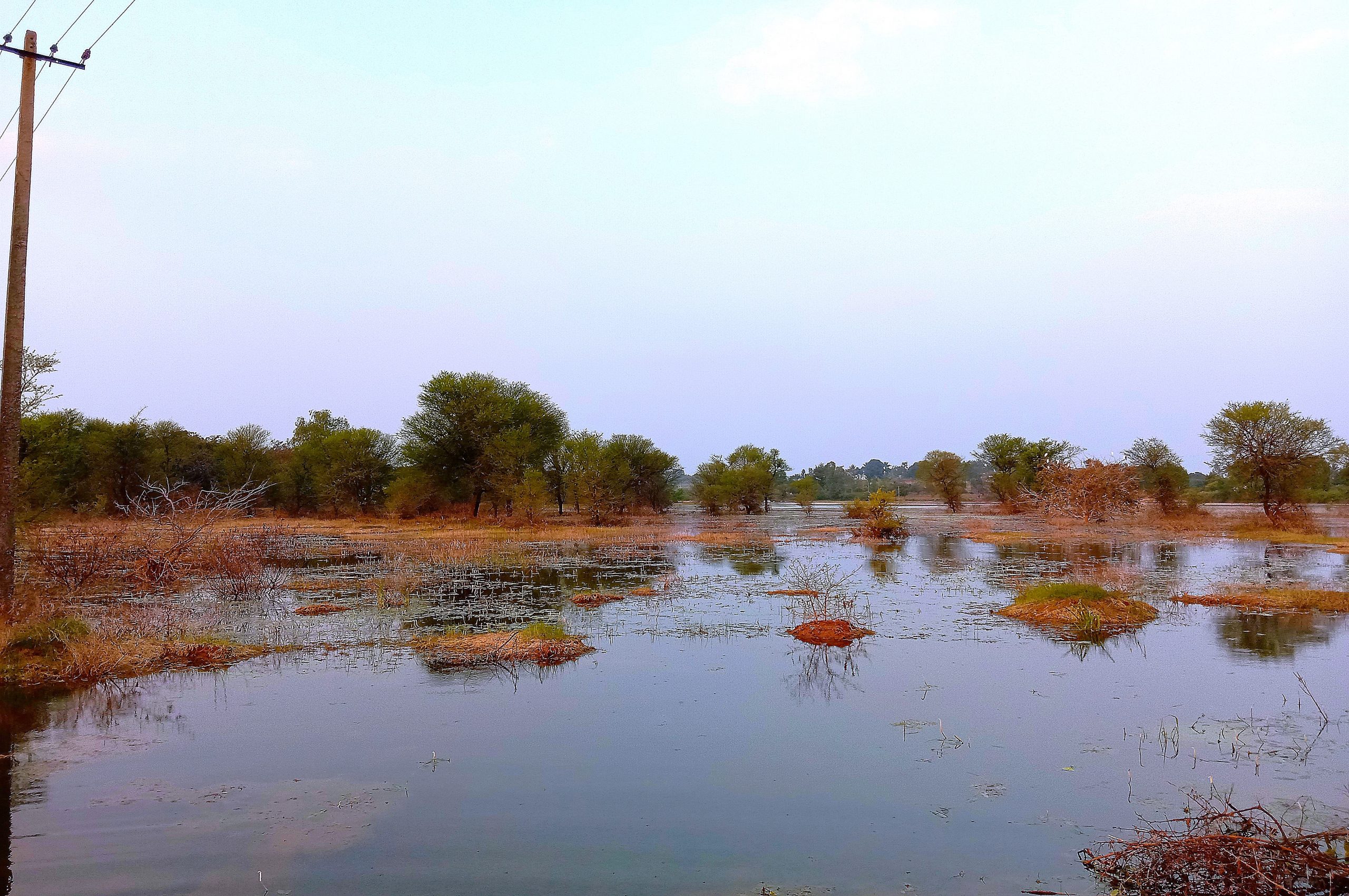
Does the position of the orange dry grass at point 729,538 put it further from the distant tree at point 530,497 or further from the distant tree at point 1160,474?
the distant tree at point 1160,474

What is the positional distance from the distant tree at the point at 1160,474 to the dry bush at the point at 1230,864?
54.3 meters

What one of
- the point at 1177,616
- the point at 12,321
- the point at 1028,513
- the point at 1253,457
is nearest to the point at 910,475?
the point at 1028,513

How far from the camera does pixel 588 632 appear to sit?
53.9 feet

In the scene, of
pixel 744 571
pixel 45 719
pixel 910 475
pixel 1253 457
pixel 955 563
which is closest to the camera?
pixel 45 719

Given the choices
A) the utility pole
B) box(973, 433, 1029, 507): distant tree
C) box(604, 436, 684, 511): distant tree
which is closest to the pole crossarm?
the utility pole

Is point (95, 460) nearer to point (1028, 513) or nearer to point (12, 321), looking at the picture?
point (12, 321)

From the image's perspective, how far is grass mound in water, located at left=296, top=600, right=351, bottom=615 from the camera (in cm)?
1812

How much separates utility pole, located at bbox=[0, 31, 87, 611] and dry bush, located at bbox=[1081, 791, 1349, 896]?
14.5 meters

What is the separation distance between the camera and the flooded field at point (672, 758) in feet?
21.9

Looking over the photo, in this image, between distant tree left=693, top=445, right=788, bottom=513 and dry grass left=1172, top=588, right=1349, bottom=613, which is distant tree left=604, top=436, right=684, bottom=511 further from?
dry grass left=1172, top=588, right=1349, bottom=613

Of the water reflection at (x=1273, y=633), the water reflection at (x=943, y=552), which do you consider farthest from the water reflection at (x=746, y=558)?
the water reflection at (x=1273, y=633)

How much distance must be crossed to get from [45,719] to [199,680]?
7.79ft

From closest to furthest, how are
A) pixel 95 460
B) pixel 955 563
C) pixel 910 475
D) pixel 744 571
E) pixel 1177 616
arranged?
1. pixel 1177 616
2. pixel 744 571
3. pixel 955 563
4. pixel 95 460
5. pixel 910 475

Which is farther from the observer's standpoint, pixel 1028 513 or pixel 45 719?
pixel 1028 513
